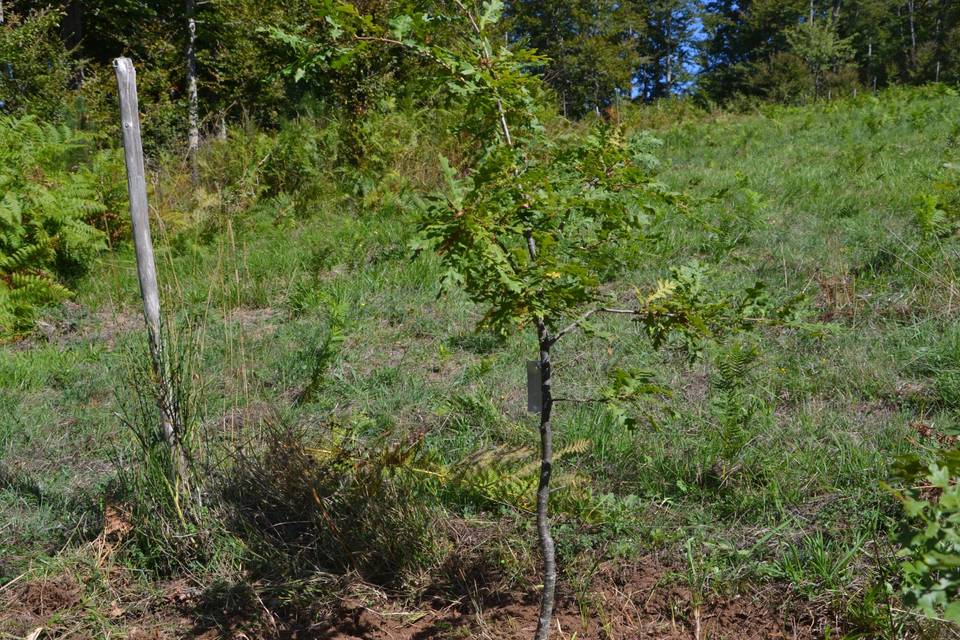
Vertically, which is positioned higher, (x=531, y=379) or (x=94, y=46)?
(x=94, y=46)

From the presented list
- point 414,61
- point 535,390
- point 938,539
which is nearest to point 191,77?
point 414,61

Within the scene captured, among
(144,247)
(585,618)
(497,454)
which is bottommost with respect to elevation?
(585,618)

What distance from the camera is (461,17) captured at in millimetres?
2166

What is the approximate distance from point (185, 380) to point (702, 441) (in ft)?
7.20

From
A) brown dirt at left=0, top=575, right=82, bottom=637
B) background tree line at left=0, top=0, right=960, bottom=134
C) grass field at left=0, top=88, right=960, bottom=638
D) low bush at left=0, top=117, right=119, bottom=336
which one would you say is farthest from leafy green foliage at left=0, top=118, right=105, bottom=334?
brown dirt at left=0, top=575, right=82, bottom=637

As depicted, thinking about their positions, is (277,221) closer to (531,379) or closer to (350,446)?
(350,446)

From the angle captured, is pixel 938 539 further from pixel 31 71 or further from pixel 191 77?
pixel 191 77

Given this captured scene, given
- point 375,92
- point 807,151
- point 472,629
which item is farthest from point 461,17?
point 375,92

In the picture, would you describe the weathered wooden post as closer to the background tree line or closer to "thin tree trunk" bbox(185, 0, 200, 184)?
the background tree line

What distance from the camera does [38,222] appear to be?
19.9 ft

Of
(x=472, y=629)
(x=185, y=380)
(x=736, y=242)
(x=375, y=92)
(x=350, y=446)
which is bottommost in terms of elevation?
(x=472, y=629)

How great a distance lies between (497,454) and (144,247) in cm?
164

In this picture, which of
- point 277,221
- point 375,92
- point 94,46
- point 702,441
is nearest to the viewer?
point 702,441

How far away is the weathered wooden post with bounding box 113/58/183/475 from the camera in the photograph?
106 inches
